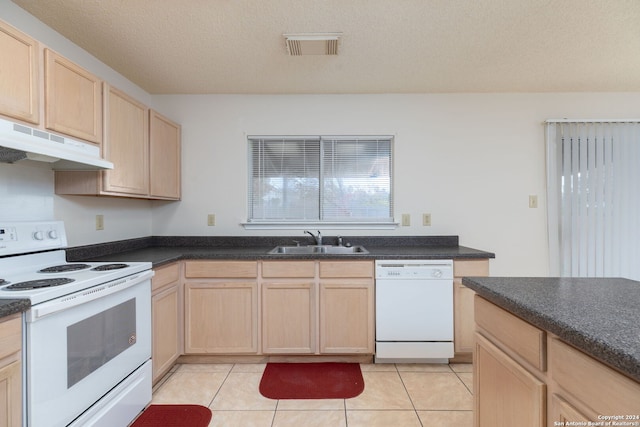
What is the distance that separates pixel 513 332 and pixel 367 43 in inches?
75.8

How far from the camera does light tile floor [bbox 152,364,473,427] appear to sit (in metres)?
1.68

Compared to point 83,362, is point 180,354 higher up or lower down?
lower down

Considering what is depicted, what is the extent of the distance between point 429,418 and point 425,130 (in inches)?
93.2

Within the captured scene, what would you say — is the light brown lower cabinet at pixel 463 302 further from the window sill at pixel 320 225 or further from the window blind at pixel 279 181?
the window blind at pixel 279 181

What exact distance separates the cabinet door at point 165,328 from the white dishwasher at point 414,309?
5.16ft

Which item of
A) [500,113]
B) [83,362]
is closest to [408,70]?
[500,113]

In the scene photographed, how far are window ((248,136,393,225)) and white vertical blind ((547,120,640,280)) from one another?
167cm

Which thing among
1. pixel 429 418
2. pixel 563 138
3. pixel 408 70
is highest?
pixel 408 70

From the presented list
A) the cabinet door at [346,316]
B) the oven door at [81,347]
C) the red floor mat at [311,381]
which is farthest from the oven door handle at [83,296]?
the cabinet door at [346,316]

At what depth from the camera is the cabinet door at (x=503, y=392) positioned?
0.88 meters

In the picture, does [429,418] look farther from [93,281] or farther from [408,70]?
[408,70]

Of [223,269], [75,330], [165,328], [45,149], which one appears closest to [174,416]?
[165,328]

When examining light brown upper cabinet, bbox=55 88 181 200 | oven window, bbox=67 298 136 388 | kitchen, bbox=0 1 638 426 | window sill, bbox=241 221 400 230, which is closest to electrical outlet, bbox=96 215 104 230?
light brown upper cabinet, bbox=55 88 181 200

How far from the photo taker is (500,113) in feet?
9.12
